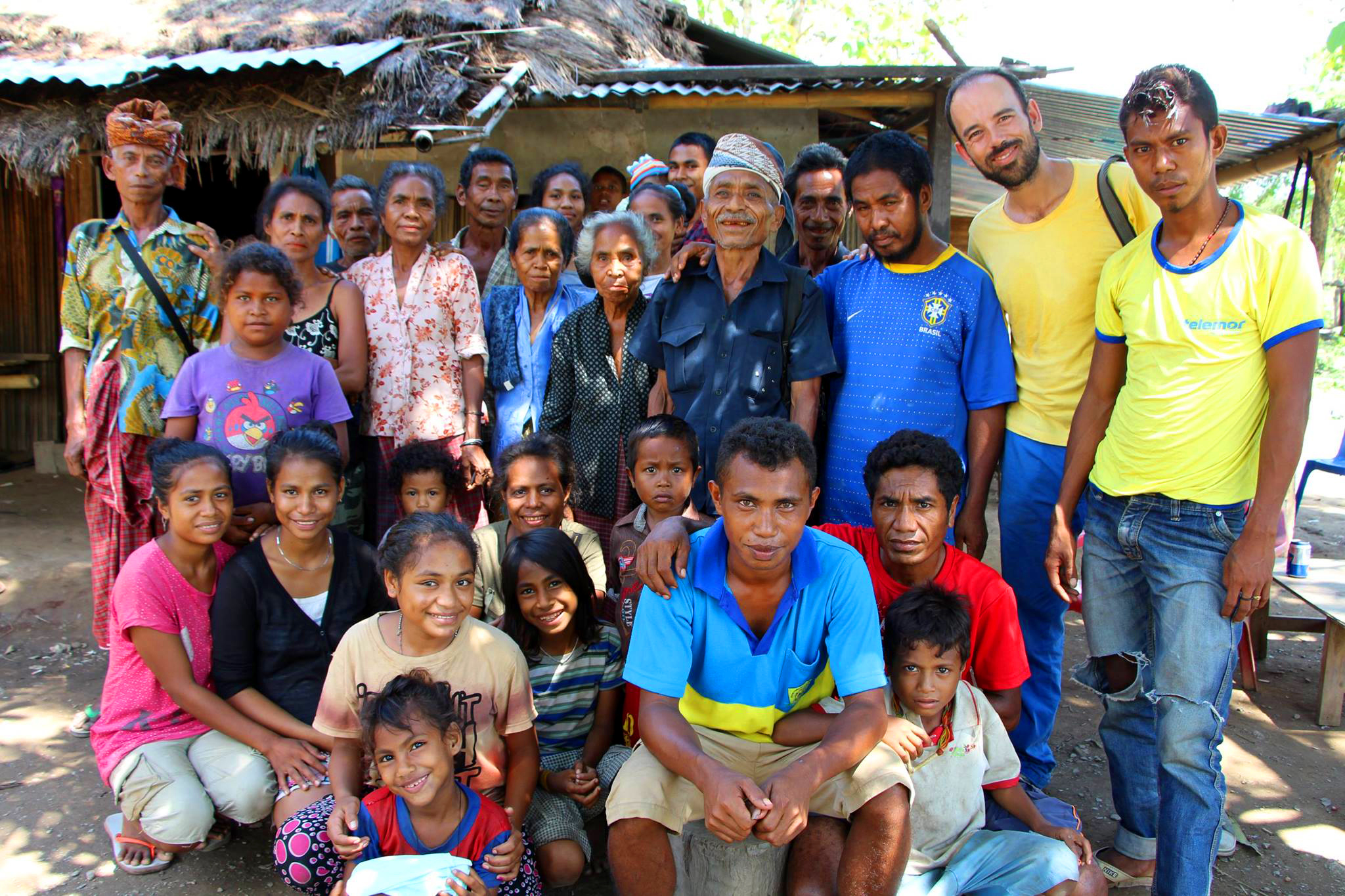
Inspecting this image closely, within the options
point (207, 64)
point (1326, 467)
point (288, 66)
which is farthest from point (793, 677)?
point (1326, 467)

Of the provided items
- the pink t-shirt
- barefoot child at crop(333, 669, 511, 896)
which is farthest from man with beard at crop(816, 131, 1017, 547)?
the pink t-shirt

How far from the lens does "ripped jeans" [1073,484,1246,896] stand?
2.31 m

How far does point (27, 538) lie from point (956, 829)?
577 centimetres

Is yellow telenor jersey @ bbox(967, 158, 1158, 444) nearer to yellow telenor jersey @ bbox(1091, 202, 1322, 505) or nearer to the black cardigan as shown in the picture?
yellow telenor jersey @ bbox(1091, 202, 1322, 505)

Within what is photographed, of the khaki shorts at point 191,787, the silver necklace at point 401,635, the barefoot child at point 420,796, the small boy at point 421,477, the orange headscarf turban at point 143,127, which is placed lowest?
the khaki shorts at point 191,787

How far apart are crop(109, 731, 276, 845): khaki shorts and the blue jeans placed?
222cm

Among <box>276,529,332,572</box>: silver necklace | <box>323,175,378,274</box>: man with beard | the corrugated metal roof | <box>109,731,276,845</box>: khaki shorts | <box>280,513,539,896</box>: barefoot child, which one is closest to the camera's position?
<box>280,513,539,896</box>: barefoot child

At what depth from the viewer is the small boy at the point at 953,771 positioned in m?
2.28

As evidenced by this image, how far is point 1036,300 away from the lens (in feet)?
9.30

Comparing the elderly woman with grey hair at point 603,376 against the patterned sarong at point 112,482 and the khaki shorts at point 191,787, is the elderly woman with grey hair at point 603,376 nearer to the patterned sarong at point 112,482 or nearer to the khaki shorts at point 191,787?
the khaki shorts at point 191,787

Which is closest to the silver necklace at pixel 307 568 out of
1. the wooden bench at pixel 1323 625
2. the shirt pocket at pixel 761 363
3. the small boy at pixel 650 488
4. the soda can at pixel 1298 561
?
the small boy at pixel 650 488

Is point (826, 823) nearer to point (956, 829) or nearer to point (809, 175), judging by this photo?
point (956, 829)

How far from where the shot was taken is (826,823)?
224 cm

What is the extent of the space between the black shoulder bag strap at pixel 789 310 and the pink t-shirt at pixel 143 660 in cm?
196
